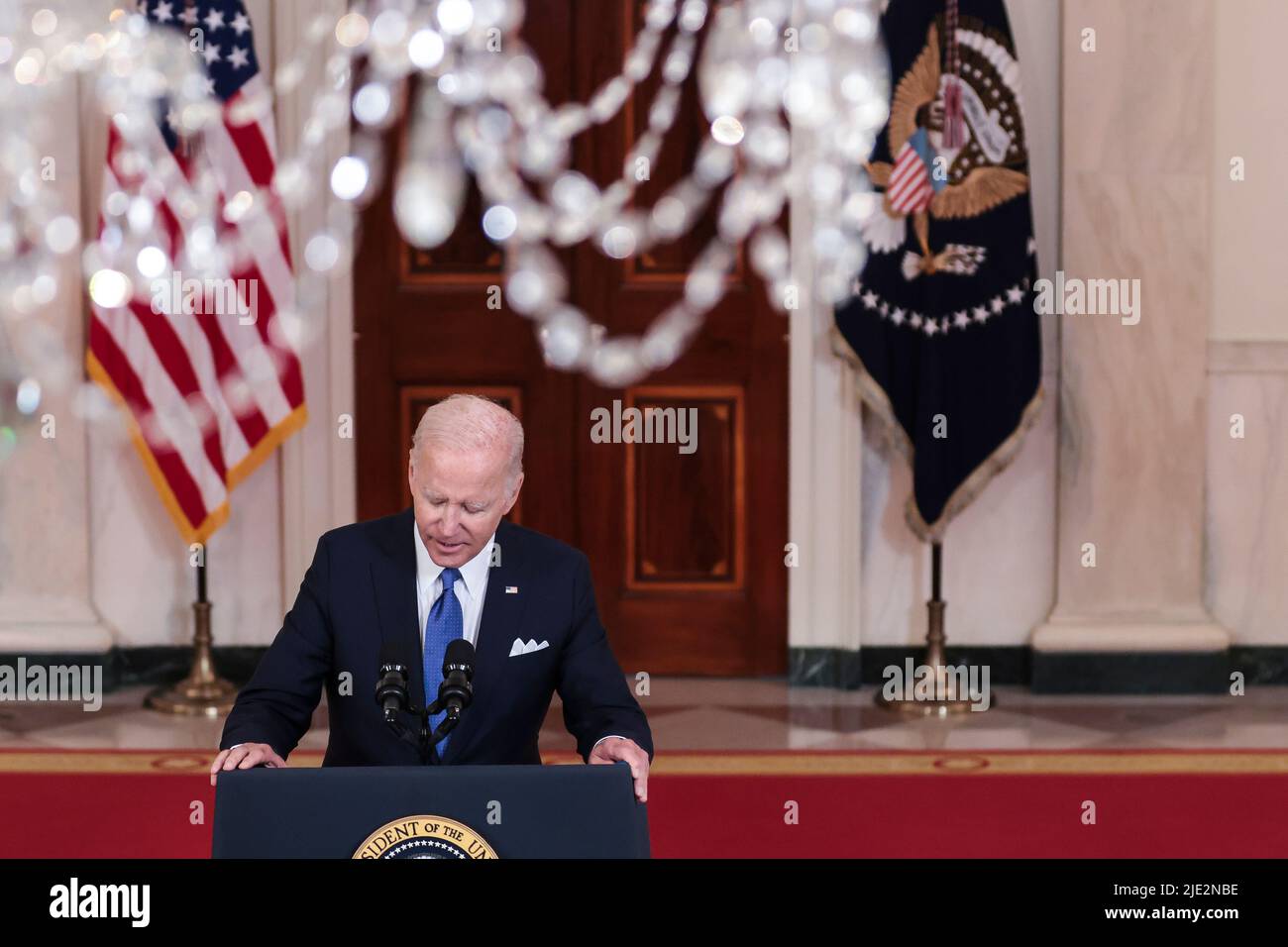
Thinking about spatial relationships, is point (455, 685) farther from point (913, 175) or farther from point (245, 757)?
point (913, 175)

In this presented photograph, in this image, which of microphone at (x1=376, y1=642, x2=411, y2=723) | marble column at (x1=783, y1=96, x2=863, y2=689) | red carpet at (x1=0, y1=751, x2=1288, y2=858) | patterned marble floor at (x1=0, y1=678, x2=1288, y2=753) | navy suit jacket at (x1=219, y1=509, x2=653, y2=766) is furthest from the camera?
marble column at (x1=783, y1=96, x2=863, y2=689)

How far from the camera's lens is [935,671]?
17.0 ft

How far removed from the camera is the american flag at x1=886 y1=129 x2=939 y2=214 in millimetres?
4984

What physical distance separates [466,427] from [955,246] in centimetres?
317

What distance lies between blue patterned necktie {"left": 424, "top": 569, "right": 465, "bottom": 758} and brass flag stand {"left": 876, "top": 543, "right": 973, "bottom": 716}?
2.99 m

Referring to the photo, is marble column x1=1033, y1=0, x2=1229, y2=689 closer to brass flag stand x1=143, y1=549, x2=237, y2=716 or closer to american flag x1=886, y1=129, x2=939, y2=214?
Answer: american flag x1=886, y1=129, x2=939, y2=214

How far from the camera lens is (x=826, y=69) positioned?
524 centimetres

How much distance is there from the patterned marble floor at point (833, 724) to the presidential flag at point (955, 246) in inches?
25.7

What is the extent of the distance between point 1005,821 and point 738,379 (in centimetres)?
201

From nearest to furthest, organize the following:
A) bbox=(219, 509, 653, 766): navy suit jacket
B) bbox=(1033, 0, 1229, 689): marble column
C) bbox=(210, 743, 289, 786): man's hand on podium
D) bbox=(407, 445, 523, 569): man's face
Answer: bbox=(210, 743, 289, 786): man's hand on podium
bbox=(407, 445, 523, 569): man's face
bbox=(219, 509, 653, 766): navy suit jacket
bbox=(1033, 0, 1229, 689): marble column

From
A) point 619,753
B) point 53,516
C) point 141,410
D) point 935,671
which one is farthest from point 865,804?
point 53,516

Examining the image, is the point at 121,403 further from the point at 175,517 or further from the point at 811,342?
the point at 811,342

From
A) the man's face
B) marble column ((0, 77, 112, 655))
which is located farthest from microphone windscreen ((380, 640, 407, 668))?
marble column ((0, 77, 112, 655))

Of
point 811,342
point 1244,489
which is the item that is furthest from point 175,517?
point 1244,489
